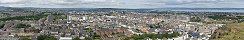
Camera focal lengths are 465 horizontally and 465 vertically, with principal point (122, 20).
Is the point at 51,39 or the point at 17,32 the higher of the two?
the point at 51,39

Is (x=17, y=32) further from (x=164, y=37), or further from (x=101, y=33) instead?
(x=164, y=37)

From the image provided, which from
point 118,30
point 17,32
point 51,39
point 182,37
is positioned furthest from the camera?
point 118,30

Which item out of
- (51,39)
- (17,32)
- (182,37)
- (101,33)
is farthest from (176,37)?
(17,32)

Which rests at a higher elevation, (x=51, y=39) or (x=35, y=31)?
(x=51, y=39)

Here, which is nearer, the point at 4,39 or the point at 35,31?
the point at 4,39

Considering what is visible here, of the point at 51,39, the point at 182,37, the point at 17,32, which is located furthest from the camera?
the point at 17,32

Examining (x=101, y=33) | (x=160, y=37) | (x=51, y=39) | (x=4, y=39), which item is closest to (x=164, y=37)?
(x=160, y=37)

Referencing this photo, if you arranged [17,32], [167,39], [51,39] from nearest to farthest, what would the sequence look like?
[51,39], [167,39], [17,32]

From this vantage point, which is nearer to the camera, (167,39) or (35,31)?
(167,39)

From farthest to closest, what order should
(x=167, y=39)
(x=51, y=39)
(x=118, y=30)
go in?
(x=118, y=30) → (x=167, y=39) → (x=51, y=39)

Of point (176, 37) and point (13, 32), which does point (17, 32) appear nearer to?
point (13, 32)
